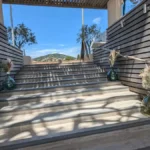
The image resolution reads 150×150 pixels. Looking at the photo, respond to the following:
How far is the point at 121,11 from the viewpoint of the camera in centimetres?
574

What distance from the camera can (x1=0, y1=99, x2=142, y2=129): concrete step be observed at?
262cm

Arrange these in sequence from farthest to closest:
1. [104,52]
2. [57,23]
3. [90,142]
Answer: [57,23], [104,52], [90,142]

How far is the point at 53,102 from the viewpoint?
321 centimetres

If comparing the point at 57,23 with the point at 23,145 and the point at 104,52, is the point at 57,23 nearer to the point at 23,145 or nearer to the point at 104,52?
the point at 104,52

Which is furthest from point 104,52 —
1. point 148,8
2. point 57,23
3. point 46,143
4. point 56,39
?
point 57,23

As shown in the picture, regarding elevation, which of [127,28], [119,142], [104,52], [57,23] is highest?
[57,23]

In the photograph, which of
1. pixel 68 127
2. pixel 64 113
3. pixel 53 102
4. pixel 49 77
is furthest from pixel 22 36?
pixel 68 127

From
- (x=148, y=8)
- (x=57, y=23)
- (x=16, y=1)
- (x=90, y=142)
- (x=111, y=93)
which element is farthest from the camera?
(x=57, y=23)

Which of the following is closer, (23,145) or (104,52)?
(23,145)

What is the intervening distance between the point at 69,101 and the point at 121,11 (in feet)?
13.7

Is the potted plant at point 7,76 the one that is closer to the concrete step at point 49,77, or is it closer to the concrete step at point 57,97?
the concrete step at point 57,97

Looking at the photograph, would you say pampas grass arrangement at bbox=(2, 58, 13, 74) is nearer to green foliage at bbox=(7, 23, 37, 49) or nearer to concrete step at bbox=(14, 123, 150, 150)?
concrete step at bbox=(14, 123, 150, 150)

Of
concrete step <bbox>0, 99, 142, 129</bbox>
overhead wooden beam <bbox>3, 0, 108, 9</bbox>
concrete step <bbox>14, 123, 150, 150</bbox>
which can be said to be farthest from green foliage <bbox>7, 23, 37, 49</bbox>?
concrete step <bbox>14, 123, 150, 150</bbox>

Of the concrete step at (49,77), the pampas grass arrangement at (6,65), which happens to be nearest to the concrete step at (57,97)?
the pampas grass arrangement at (6,65)
